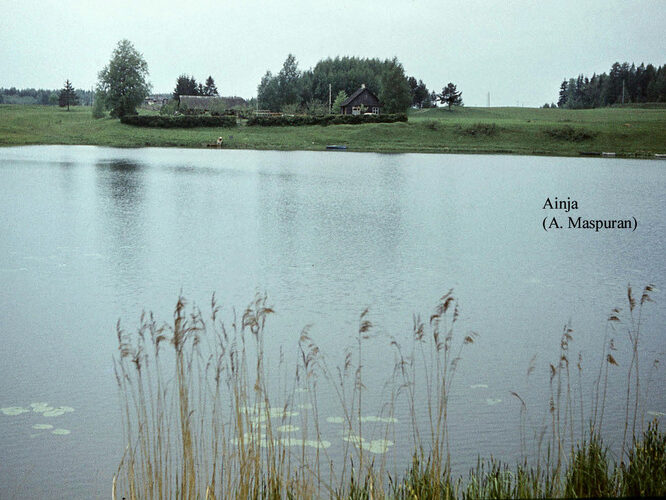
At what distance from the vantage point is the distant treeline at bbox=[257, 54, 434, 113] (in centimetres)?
12238

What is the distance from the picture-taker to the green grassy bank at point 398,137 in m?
65.1

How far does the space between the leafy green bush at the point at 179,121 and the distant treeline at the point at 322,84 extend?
27.1 meters

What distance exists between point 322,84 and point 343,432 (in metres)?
133

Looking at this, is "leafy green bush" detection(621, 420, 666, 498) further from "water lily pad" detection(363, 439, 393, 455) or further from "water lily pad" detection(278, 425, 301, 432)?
"water lily pad" detection(278, 425, 301, 432)

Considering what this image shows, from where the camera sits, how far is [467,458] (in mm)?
6824

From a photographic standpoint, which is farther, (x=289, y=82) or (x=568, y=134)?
(x=289, y=82)

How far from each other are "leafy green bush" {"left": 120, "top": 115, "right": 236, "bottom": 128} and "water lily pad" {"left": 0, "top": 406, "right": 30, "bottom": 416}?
7012 cm

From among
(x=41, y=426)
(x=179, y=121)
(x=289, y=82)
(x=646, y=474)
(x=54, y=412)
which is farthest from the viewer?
(x=289, y=82)

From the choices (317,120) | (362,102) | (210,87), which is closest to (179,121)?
(317,120)

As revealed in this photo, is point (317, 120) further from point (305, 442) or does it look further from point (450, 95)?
point (305, 442)

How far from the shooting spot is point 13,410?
7.57 meters

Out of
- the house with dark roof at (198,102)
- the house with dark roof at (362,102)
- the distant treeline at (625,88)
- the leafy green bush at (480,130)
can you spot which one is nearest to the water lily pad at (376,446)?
the leafy green bush at (480,130)

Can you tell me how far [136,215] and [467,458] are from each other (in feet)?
58.0

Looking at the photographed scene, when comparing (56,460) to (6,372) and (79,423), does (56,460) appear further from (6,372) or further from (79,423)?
(6,372)
